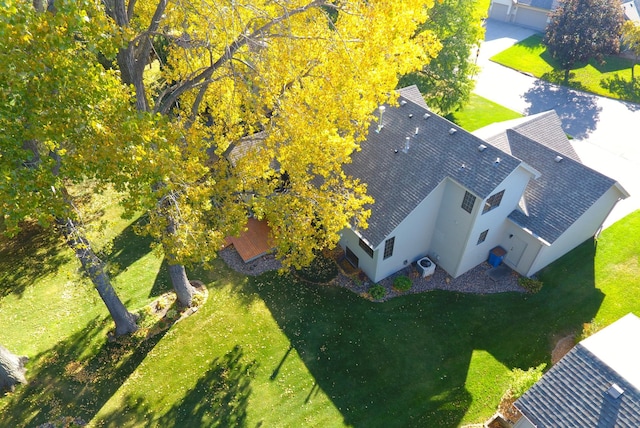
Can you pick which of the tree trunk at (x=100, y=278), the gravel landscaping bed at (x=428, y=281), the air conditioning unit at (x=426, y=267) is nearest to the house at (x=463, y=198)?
the gravel landscaping bed at (x=428, y=281)

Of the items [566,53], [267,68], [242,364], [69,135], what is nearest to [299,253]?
[242,364]

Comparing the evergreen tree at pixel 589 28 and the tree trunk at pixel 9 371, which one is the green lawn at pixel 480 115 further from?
the tree trunk at pixel 9 371

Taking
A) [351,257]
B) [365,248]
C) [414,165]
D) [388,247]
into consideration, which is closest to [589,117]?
[414,165]

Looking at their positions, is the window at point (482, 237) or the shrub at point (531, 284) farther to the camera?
the shrub at point (531, 284)

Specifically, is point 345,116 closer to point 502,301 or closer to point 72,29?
point 72,29

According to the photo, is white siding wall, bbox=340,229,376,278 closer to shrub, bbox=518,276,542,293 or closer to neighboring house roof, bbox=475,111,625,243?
neighboring house roof, bbox=475,111,625,243

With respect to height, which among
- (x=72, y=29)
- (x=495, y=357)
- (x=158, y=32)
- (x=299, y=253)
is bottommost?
(x=495, y=357)
